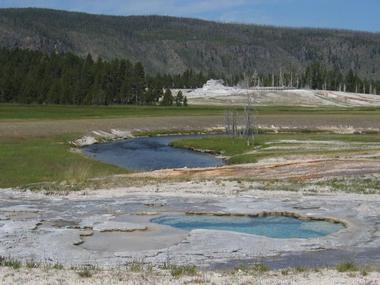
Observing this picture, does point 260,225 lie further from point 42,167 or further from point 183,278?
point 42,167

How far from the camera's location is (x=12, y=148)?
190 feet

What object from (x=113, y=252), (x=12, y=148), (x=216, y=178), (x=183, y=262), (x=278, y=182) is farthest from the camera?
(x=12, y=148)

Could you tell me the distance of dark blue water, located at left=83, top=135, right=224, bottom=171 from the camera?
60.6 meters

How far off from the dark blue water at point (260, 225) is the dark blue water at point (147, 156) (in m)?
28.1

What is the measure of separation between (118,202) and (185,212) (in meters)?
4.20

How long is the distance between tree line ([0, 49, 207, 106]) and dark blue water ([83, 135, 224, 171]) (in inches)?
2980

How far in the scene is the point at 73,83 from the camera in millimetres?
162375

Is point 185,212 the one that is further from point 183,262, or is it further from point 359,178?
point 359,178

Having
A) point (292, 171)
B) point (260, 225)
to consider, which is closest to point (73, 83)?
point (292, 171)

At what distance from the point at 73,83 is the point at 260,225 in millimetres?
140562

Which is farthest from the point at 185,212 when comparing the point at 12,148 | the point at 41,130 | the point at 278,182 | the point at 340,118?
the point at 340,118

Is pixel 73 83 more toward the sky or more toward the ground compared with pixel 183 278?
more toward the sky

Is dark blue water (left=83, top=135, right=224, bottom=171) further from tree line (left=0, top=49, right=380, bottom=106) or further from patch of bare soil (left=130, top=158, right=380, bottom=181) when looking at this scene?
tree line (left=0, top=49, right=380, bottom=106)

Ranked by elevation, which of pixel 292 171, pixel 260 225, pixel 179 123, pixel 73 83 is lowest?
pixel 179 123
